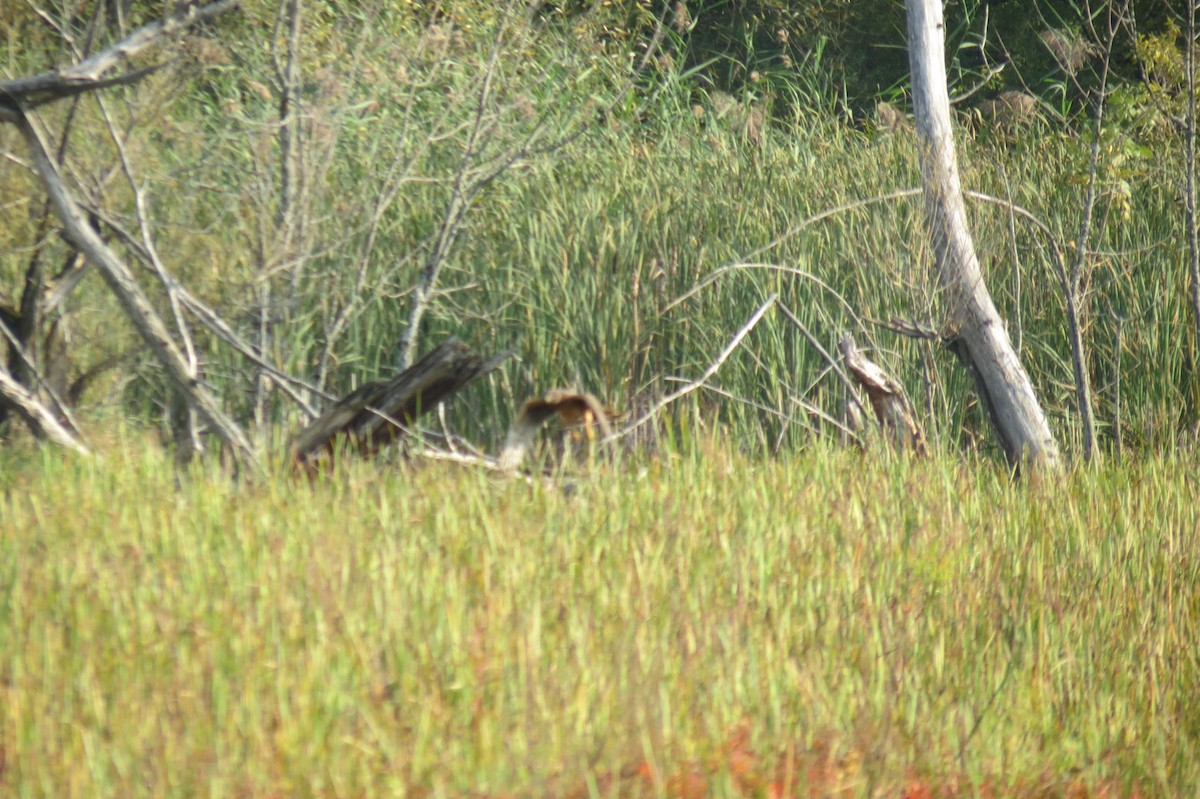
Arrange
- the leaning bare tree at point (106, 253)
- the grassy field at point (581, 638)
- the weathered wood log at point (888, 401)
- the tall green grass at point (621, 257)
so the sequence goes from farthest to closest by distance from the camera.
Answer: the tall green grass at point (621, 257) → the weathered wood log at point (888, 401) → the leaning bare tree at point (106, 253) → the grassy field at point (581, 638)

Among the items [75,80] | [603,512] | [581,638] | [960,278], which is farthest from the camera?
[960,278]

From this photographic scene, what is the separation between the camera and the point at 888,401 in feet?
19.1

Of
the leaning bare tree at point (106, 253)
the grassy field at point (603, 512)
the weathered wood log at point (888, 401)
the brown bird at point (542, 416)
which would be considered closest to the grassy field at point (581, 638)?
the grassy field at point (603, 512)

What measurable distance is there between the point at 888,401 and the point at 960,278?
0.64m

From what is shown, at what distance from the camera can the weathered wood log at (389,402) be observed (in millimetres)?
4645

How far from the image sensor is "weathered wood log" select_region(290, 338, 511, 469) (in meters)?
4.64

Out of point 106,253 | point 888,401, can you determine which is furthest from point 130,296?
point 888,401

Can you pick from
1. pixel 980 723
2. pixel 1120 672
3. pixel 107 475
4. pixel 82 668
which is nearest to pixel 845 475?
pixel 1120 672

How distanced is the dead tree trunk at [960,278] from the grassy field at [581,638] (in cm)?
101

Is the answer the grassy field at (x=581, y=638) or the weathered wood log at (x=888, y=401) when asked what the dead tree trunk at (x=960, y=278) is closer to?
the weathered wood log at (x=888, y=401)

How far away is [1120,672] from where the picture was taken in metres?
3.57

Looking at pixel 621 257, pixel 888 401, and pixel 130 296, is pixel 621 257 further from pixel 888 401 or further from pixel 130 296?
pixel 130 296

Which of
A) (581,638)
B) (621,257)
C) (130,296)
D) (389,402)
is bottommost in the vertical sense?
(581,638)

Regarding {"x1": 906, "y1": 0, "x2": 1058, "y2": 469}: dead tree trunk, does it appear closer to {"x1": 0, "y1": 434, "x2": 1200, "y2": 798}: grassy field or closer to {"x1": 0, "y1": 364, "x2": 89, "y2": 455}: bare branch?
{"x1": 0, "y1": 434, "x2": 1200, "y2": 798}: grassy field
